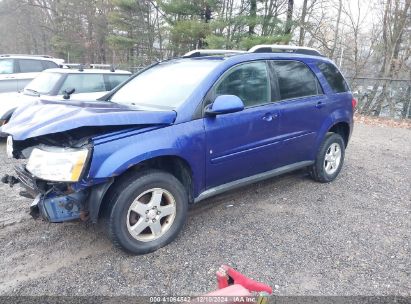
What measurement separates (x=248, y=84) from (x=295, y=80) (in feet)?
2.79

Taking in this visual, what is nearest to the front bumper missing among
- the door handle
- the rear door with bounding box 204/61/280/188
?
the rear door with bounding box 204/61/280/188

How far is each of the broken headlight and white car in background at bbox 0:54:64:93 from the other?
265 inches

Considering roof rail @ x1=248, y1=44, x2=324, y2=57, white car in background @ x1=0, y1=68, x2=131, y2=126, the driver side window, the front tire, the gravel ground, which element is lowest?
the gravel ground

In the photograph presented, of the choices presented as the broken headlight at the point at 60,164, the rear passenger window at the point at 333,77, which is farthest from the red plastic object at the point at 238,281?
the rear passenger window at the point at 333,77

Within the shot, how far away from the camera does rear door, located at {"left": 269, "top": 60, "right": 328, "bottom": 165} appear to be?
409 centimetres

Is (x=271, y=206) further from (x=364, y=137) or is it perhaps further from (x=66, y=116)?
(x=364, y=137)

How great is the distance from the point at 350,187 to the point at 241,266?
2.66 metres

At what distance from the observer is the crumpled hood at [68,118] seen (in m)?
2.68

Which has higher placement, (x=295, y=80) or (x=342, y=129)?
(x=295, y=80)

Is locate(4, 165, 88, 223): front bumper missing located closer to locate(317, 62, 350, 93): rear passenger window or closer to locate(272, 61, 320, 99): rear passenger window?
locate(272, 61, 320, 99): rear passenger window

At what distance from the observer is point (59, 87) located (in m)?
7.39

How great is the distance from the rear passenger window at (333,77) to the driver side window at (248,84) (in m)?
1.23

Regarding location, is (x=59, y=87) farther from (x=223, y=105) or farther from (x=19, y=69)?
(x=223, y=105)

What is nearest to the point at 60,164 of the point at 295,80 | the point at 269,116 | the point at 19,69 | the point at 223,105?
the point at 223,105
